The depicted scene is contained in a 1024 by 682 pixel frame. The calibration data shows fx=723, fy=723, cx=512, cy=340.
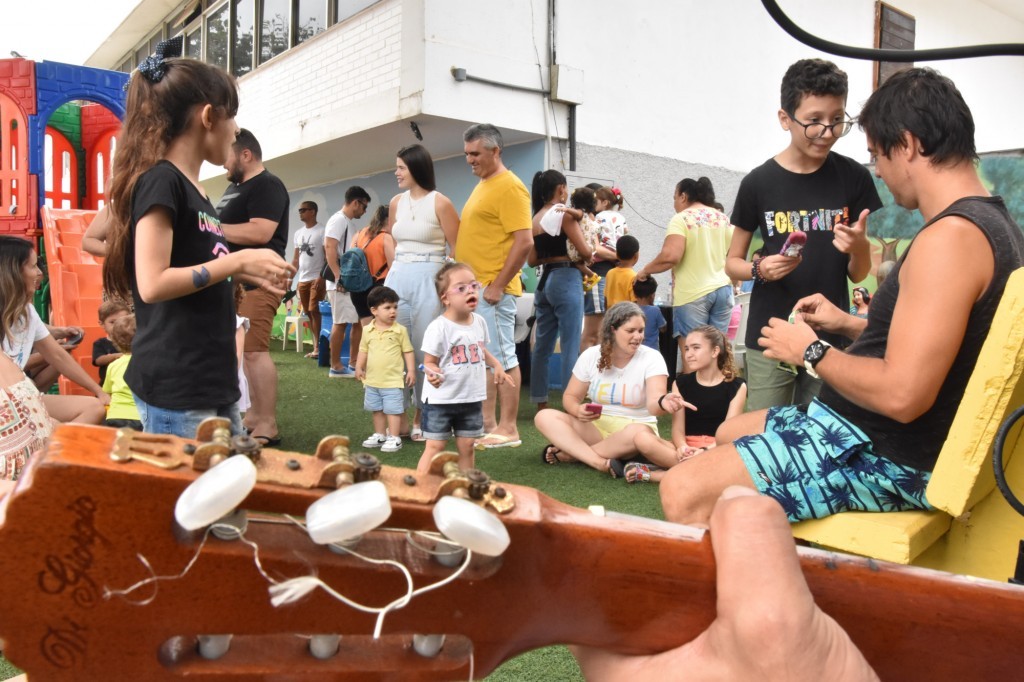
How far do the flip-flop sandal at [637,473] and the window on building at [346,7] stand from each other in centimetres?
712

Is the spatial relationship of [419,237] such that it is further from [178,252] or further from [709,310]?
[178,252]

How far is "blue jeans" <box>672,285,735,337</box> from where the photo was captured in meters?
5.97

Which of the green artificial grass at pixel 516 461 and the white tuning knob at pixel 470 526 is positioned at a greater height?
the white tuning knob at pixel 470 526

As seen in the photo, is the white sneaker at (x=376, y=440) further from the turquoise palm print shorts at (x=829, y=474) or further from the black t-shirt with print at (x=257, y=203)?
the turquoise palm print shorts at (x=829, y=474)

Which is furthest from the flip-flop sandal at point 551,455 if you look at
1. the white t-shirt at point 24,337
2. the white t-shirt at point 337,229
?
the white t-shirt at point 337,229

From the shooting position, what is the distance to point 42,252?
645 centimetres

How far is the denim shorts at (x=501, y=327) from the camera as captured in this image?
4621 millimetres

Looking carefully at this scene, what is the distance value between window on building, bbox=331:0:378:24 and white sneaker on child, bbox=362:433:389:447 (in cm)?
626

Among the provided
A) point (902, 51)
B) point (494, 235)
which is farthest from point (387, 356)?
point (902, 51)

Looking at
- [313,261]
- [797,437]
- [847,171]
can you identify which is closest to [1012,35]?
[313,261]

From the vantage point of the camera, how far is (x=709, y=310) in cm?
602

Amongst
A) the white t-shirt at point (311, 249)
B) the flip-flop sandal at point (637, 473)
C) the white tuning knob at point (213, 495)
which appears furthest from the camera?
the white t-shirt at point (311, 249)

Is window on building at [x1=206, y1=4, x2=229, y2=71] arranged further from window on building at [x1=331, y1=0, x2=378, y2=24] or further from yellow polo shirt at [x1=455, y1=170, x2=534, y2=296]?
yellow polo shirt at [x1=455, y1=170, x2=534, y2=296]

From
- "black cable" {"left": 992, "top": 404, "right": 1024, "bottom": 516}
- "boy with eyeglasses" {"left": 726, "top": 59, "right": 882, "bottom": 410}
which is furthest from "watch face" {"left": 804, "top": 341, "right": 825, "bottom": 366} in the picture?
"boy with eyeglasses" {"left": 726, "top": 59, "right": 882, "bottom": 410}
